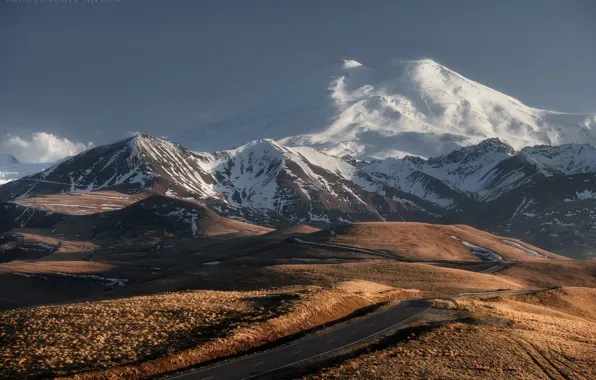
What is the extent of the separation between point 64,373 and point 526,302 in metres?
56.9

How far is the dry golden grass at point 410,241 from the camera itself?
166 meters

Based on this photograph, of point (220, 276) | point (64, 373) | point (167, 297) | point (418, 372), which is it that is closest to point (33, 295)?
point (220, 276)

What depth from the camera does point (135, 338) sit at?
37906 mm

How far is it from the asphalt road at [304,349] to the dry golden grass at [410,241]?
108m

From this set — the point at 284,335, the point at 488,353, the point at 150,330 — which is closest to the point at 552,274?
the point at 488,353

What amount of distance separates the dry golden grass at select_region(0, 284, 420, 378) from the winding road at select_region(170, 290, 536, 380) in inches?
78.2

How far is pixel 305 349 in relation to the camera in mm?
37969

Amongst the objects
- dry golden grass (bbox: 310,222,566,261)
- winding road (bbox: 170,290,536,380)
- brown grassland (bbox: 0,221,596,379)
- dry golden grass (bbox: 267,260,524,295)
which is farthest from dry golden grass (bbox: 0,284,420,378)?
dry golden grass (bbox: 310,222,566,261)

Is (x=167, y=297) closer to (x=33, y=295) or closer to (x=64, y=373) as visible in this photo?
(x=64, y=373)

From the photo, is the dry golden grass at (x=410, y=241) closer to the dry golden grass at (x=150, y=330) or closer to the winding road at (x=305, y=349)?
the winding road at (x=305, y=349)

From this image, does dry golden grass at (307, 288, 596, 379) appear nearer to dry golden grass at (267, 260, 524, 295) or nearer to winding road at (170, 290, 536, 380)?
winding road at (170, 290, 536, 380)

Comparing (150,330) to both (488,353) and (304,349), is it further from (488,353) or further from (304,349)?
(488,353)

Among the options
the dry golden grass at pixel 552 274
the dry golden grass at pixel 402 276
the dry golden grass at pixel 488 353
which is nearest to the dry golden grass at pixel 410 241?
the dry golden grass at pixel 552 274

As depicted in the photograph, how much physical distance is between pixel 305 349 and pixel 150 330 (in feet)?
38.2
